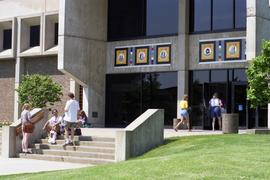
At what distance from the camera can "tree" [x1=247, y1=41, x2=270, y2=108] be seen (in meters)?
20.8

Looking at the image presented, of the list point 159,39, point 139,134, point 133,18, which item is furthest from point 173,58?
point 139,134

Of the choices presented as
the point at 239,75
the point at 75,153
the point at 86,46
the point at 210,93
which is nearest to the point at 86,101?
the point at 86,46

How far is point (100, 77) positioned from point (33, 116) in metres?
11.9

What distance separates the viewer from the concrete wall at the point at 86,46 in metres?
30.5

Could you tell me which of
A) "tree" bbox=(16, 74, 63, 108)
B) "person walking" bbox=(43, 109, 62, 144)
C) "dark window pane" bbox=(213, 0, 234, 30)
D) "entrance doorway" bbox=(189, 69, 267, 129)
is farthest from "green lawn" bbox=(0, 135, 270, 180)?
"tree" bbox=(16, 74, 63, 108)

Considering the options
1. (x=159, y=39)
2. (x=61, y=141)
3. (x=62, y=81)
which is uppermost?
(x=159, y=39)

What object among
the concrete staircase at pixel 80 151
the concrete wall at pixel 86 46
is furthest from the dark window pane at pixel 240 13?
the concrete staircase at pixel 80 151

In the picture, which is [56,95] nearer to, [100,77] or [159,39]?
[100,77]

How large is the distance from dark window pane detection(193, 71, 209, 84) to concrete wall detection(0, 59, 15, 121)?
1413 cm

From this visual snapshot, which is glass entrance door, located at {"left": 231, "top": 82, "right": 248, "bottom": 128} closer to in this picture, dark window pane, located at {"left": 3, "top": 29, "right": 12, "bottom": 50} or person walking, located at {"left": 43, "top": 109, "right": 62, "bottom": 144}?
person walking, located at {"left": 43, "top": 109, "right": 62, "bottom": 144}

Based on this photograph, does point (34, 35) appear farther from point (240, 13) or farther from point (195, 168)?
point (195, 168)

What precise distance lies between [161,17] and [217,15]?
3621mm

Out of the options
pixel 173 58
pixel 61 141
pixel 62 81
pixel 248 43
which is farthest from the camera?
pixel 62 81

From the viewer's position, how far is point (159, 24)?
102 ft
